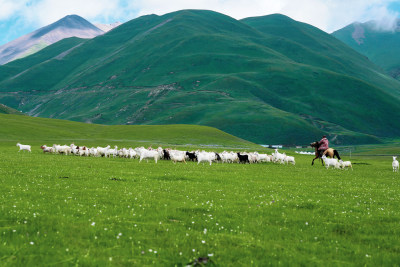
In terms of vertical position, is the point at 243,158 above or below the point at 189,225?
above

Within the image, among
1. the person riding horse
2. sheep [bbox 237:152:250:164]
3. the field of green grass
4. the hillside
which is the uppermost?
the hillside

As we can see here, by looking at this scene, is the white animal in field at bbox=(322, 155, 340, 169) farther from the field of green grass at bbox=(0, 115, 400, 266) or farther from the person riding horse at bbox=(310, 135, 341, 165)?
the field of green grass at bbox=(0, 115, 400, 266)

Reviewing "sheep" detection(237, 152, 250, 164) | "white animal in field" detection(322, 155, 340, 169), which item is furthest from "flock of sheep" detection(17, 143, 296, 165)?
"white animal in field" detection(322, 155, 340, 169)

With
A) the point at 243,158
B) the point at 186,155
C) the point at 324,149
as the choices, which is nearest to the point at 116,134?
the point at 186,155

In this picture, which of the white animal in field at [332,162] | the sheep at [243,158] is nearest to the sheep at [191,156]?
the sheep at [243,158]

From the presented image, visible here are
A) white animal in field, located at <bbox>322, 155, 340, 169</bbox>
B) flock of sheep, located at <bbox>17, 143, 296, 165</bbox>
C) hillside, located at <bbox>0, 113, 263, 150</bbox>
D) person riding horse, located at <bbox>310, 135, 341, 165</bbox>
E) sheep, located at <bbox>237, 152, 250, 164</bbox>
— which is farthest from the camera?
hillside, located at <bbox>0, 113, 263, 150</bbox>

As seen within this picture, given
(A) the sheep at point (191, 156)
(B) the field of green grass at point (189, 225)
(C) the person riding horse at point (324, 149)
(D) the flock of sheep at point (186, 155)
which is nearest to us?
(B) the field of green grass at point (189, 225)

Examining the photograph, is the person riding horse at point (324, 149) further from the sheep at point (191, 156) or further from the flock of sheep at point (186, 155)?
the sheep at point (191, 156)

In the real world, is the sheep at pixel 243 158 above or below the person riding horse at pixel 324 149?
below

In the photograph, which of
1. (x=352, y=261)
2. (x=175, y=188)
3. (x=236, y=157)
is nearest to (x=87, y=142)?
(x=236, y=157)

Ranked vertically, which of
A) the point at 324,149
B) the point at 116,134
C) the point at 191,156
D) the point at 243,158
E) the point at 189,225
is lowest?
the point at 189,225

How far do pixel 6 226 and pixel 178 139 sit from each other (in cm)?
8810

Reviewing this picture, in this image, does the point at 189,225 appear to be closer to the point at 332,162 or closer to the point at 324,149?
the point at 332,162

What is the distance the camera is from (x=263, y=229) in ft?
34.1
